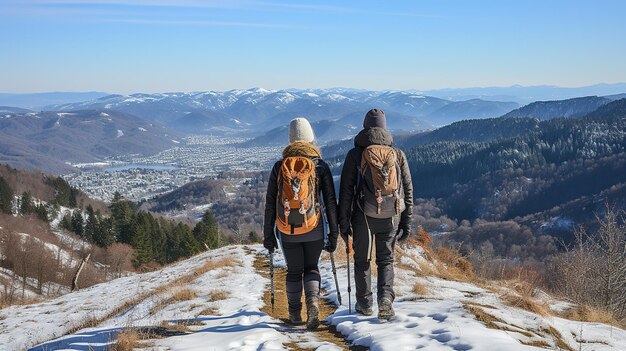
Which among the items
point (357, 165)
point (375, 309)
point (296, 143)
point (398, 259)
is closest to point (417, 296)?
point (375, 309)

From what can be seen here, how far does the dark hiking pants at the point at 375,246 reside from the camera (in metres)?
7.04

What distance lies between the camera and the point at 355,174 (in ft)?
23.2

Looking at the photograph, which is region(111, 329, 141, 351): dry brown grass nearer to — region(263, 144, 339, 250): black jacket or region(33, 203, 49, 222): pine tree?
region(263, 144, 339, 250): black jacket

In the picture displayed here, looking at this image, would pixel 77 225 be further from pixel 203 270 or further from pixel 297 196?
pixel 297 196

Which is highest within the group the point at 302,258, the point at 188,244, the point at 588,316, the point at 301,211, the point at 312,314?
the point at 301,211

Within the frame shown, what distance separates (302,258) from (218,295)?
155 inches

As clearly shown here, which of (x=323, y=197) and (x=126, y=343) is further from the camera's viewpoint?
(x=323, y=197)

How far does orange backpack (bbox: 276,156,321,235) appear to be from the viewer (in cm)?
671

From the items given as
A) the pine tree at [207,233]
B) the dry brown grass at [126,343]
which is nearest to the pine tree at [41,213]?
the pine tree at [207,233]

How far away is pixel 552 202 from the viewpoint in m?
179

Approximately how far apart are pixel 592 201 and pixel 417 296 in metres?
173

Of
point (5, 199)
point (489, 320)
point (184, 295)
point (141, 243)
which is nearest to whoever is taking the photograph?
point (489, 320)

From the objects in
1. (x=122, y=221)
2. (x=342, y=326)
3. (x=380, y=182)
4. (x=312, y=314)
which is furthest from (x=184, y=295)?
(x=122, y=221)

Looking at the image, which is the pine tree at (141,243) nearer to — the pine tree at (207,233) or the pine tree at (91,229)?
the pine tree at (207,233)
